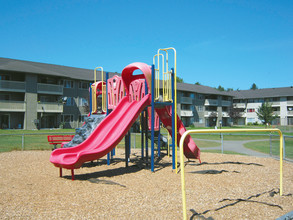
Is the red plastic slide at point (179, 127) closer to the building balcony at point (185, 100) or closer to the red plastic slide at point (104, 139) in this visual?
the red plastic slide at point (104, 139)

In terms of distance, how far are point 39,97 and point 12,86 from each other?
454cm

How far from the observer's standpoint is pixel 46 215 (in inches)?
205

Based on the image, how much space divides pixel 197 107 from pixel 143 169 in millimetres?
50504

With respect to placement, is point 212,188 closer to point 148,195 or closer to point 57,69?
point 148,195

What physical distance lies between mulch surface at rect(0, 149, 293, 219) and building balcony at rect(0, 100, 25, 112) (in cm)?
2583

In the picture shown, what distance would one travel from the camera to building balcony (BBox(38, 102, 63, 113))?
122ft

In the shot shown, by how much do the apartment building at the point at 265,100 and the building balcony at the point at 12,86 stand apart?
48177mm

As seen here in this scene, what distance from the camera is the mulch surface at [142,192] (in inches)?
209

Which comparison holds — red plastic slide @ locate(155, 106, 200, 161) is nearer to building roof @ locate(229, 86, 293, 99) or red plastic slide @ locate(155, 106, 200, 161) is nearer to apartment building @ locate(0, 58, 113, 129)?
apartment building @ locate(0, 58, 113, 129)

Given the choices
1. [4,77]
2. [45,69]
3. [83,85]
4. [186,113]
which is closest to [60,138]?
[4,77]

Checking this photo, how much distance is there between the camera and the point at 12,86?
3503 centimetres

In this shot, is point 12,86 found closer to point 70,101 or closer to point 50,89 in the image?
point 50,89

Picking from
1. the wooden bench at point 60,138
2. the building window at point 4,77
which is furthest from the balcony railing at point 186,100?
the wooden bench at point 60,138

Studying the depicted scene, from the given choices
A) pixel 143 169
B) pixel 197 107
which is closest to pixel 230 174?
pixel 143 169
